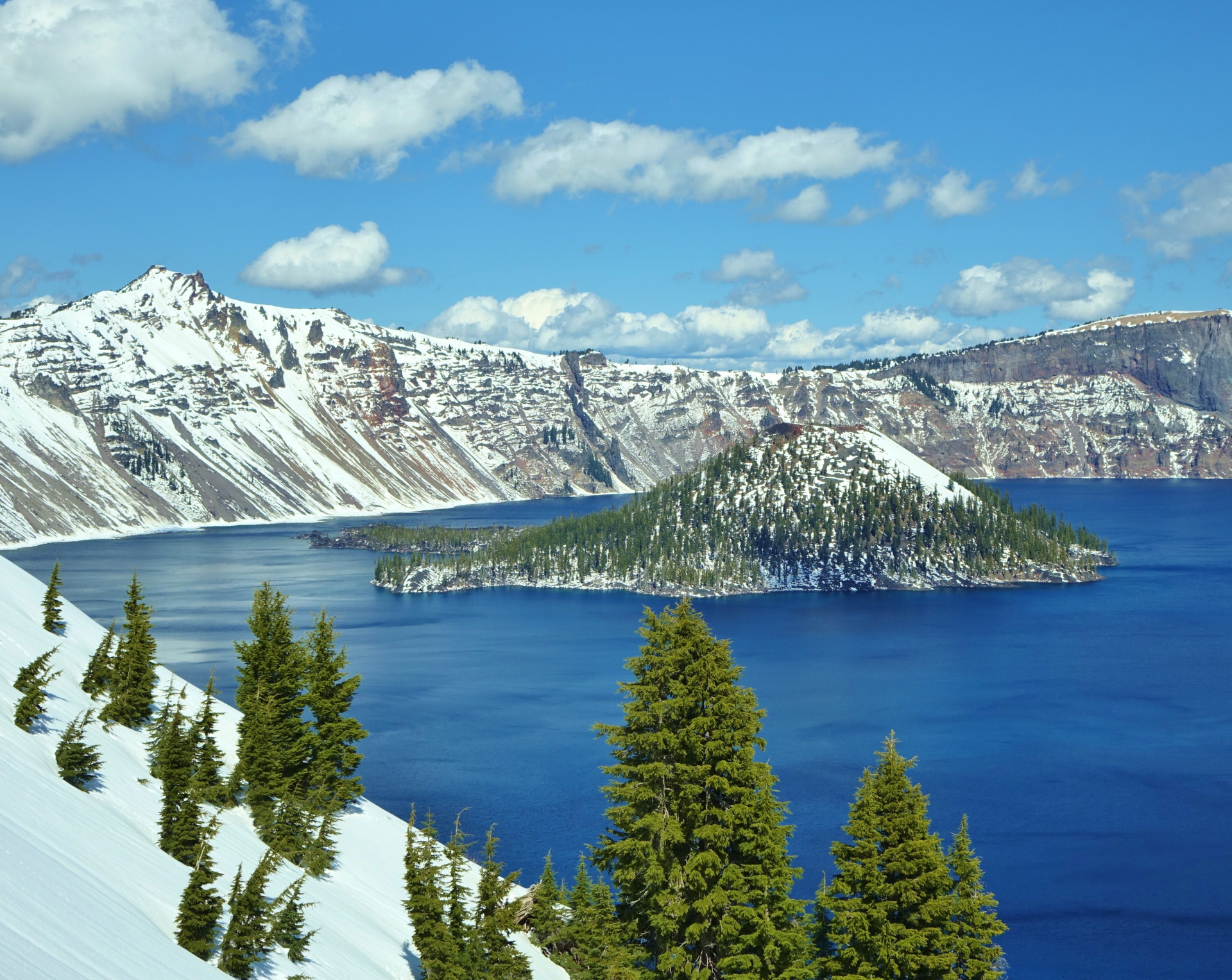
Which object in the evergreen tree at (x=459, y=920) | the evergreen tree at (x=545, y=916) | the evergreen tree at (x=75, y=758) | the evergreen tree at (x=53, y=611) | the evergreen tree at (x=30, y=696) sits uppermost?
the evergreen tree at (x=53, y=611)

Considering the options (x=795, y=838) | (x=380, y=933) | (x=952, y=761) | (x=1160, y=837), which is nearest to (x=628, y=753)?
(x=380, y=933)

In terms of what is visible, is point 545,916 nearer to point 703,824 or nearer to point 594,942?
point 594,942

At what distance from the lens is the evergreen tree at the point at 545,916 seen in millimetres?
40656

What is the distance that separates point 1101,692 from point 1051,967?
6880 centimetres

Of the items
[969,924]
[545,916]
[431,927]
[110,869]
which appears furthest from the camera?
[545,916]

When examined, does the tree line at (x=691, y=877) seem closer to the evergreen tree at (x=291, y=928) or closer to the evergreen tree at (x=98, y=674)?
Result: the evergreen tree at (x=291, y=928)

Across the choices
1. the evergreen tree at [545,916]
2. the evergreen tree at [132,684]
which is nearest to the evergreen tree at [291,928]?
→ the evergreen tree at [545,916]

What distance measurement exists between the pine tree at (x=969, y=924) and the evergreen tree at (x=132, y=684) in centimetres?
2740

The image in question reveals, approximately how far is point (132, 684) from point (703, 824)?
23.2m

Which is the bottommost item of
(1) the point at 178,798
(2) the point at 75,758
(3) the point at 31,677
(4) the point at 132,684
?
(1) the point at 178,798

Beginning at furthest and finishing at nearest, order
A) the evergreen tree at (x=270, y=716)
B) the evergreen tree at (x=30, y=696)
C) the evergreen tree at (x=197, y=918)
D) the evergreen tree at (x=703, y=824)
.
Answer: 1. the evergreen tree at (x=270, y=716)
2. the evergreen tree at (x=30, y=696)
3. the evergreen tree at (x=703, y=824)
4. the evergreen tree at (x=197, y=918)

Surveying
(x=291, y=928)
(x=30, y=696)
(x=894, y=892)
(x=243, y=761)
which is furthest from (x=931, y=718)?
(x=30, y=696)

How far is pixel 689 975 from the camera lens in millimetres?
29125

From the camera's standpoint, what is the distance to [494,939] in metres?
32.2
